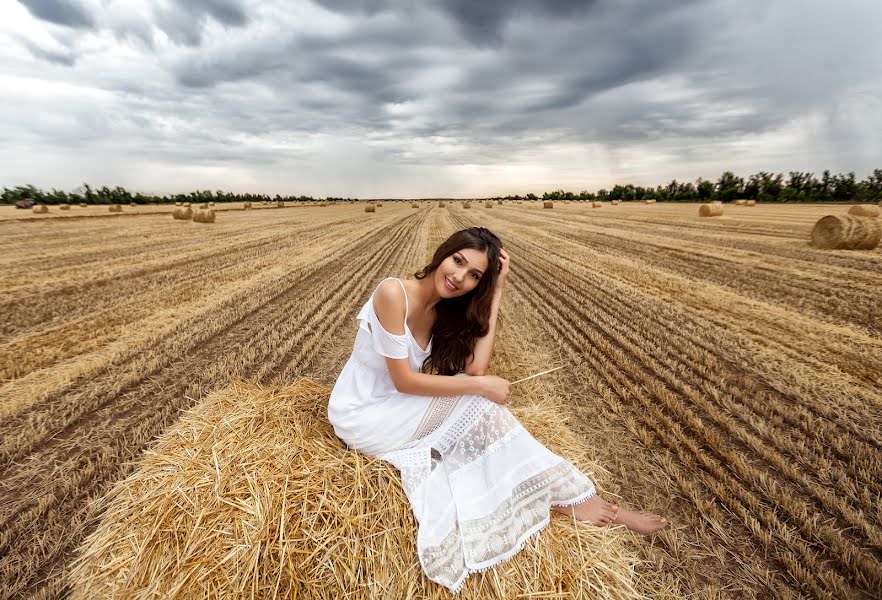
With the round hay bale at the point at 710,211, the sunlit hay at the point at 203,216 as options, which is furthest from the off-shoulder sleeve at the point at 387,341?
the round hay bale at the point at 710,211

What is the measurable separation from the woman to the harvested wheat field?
0.14 meters

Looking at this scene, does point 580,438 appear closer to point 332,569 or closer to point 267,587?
point 332,569

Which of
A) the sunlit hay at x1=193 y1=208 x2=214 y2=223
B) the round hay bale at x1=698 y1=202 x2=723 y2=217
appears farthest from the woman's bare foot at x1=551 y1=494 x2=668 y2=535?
the round hay bale at x1=698 y1=202 x2=723 y2=217

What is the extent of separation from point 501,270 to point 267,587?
2.39 meters

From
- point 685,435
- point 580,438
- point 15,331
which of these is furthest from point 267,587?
point 15,331

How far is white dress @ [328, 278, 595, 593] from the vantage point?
7.09 feet

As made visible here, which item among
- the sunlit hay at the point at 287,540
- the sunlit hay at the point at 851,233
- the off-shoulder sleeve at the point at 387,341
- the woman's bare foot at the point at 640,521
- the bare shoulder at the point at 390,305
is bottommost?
the woman's bare foot at the point at 640,521

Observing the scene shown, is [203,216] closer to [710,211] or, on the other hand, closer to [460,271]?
[460,271]

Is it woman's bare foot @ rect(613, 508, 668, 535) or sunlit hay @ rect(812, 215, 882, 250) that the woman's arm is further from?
sunlit hay @ rect(812, 215, 882, 250)

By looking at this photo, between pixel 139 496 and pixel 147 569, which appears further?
pixel 139 496

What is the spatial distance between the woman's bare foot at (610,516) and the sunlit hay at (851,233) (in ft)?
51.6

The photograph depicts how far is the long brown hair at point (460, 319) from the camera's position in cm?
267

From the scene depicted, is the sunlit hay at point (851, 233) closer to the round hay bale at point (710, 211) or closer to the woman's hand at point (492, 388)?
the round hay bale at point (710, 211)

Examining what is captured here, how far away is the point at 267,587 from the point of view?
1.99 metres
